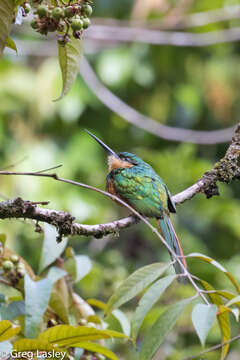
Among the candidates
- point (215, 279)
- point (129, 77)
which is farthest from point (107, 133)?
point (215, 279)

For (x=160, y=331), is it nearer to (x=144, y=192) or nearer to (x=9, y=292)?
(x=9, y=292)

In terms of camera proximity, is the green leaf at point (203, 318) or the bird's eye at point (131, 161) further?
the bird's eye at point (131, 161)

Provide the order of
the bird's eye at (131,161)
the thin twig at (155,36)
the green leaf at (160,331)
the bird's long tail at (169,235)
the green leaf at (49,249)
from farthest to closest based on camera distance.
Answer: the thin twig at (155,36) < the bird's eye at (131,161) < the bird's long tail at (169,235) < the green leaf at (49,249) < the green leaf at (160,331)

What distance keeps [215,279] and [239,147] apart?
2.53 m

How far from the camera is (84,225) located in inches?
52.1

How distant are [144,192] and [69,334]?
1190 mm

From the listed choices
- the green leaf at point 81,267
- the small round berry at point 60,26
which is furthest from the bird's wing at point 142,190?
the small round berry at point 60,26

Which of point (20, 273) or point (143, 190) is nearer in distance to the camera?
point (20, 273)

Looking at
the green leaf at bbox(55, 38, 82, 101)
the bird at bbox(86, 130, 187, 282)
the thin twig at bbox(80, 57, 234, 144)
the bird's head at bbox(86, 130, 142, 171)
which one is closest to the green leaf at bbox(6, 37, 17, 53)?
the green leaf at bbox(55, 38, 82, 101)

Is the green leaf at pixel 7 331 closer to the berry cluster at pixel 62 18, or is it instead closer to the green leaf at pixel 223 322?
the green leaf at pixel 223 322

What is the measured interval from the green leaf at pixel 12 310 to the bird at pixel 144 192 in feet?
2.64

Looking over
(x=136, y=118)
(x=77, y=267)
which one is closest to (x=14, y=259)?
(x=77, y=267)

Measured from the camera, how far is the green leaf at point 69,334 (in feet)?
3.66

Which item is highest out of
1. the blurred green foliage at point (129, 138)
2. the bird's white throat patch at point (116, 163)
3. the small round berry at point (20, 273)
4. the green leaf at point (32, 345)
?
the green leaf at point (32, 345)
